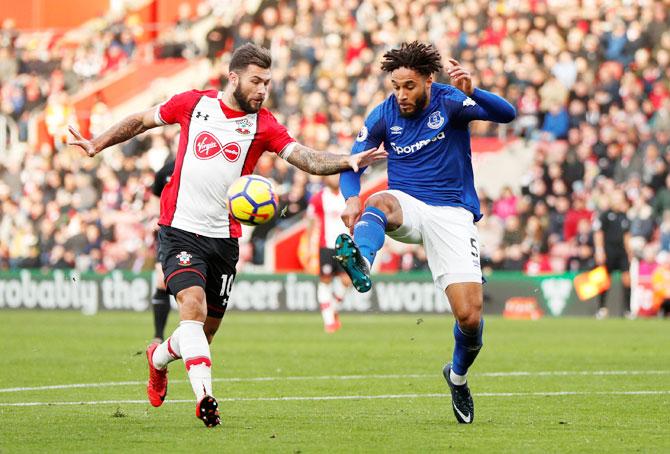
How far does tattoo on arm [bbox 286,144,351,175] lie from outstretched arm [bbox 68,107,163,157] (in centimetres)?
105

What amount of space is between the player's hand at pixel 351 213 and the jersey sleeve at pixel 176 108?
1325 millimetres

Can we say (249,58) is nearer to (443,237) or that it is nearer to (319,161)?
(319,161)

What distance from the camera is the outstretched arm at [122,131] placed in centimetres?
1030

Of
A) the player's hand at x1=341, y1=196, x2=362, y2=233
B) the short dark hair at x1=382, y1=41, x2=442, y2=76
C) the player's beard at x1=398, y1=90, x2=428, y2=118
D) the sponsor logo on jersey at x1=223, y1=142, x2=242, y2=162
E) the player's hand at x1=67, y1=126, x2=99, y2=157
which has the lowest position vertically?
the player's hand at x1=341, y1=196, x2=362, y2=233

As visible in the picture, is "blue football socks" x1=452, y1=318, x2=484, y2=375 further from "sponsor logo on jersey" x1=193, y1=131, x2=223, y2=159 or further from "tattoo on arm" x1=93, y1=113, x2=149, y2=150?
"tattoo on arm" x1=93, y1=113, x2=149, y2=150

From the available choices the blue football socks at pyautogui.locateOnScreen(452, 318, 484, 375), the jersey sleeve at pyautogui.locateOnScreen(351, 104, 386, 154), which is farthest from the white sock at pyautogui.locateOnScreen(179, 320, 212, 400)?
the blue football socks at pyautogui.locateOnScreen(452, 318, 484, 375)

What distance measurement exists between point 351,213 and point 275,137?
80 centimetres

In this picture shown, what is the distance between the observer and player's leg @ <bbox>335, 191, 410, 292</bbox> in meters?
9.40

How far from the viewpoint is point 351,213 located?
10.0 m

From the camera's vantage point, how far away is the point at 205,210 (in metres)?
10.2

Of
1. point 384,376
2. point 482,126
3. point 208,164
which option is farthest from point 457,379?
point 482,126

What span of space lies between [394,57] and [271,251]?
65.4 feet

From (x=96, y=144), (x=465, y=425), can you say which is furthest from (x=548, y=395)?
(x=96, y=144)

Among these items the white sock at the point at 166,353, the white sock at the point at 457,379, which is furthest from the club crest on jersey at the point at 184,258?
the white sock at the point at 457,379
